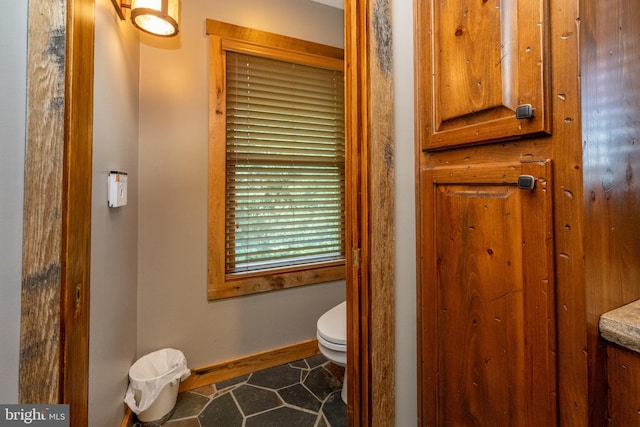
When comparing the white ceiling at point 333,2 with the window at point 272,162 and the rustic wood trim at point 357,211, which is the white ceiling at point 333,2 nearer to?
the window at point 272,162

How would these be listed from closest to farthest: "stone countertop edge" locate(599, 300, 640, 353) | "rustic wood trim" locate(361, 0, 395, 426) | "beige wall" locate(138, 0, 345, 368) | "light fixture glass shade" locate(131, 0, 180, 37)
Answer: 1. "stone countertop edge" locate(599, 300, 640, 353)
2. "rustic wood trim" locate(361, 0, 395, 426)
3. "light fixture glass shade" locate(131, 0, 180, 37)
4. "beige wall" locate(138, 0, 345, 368)

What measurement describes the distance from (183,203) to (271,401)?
1348mm

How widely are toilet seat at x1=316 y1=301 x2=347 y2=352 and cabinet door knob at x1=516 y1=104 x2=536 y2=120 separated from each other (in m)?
1.33

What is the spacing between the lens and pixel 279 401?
180cm

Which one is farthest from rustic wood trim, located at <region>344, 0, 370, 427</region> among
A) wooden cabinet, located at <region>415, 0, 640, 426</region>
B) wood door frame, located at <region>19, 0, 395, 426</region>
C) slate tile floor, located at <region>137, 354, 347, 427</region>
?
slate tile floor, located at <region>137, 354, 347, 427</region>

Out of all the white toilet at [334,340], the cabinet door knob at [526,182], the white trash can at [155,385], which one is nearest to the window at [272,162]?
the white trash can at [155,385]

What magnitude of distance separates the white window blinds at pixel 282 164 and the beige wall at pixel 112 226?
60 cm

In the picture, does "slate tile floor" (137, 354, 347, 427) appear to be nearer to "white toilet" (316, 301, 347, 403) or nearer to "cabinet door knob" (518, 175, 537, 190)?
"white toilet" (316, 301, 347, 403)

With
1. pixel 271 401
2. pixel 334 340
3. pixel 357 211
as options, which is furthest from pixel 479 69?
pixel 271 401

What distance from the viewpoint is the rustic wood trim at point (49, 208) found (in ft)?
2.25

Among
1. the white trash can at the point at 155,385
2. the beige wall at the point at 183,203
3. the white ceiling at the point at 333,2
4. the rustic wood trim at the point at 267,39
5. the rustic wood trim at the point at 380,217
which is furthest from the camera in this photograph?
the white ceiling at the point at 333,2

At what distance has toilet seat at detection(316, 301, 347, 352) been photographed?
1.63 m

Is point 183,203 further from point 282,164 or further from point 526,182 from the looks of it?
point 526,182

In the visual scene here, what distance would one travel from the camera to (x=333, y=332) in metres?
1.70
